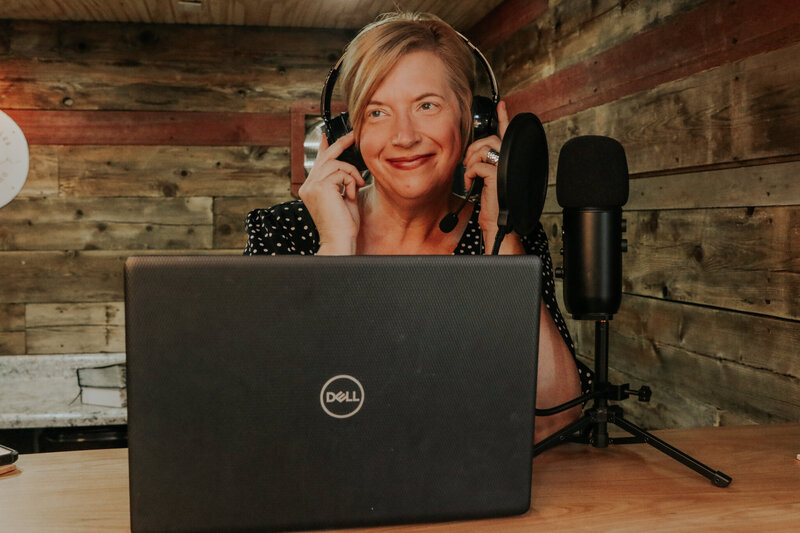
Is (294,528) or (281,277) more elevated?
(281,277)

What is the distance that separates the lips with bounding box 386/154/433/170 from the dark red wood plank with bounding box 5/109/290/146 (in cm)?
240

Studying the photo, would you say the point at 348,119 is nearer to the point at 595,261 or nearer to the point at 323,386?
the point at 595,261

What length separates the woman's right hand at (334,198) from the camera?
1.29 m

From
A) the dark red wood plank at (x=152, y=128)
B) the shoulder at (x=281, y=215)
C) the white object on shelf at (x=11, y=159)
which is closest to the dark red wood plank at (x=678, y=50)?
the shoulder at (x=281, y=215)

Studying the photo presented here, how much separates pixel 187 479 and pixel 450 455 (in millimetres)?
227

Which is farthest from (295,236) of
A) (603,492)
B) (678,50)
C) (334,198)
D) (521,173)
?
(678,50)

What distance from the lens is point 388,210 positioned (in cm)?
141

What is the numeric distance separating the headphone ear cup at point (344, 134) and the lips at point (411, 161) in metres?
0.08

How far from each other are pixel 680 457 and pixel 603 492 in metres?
0.13

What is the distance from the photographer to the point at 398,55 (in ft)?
4.16

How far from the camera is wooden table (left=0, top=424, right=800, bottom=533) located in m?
0.68

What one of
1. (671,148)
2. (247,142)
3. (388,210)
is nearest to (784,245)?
(671,148)

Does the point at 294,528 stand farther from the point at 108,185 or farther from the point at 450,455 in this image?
the point at 108,185

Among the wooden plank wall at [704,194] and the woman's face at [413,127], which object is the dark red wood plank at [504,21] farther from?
the woman's face at [413,127]
